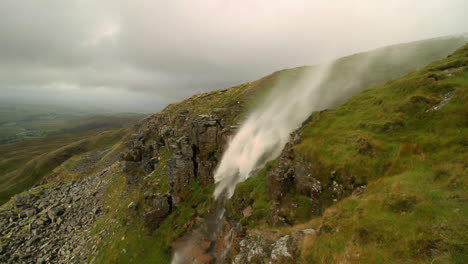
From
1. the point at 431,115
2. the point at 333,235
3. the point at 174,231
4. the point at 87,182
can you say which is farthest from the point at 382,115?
the point at 87,182

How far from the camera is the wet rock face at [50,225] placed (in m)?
40.5

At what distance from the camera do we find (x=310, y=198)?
21.2 metres

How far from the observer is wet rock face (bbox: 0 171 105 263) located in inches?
1594

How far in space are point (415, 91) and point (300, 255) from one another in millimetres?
28504

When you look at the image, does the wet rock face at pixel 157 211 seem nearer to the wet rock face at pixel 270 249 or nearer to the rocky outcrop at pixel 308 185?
the rocky outcrop at pixel 308 185

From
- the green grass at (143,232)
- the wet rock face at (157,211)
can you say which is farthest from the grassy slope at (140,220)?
the wet rock face at (157,211)

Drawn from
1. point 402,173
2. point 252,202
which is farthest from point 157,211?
point 402,173

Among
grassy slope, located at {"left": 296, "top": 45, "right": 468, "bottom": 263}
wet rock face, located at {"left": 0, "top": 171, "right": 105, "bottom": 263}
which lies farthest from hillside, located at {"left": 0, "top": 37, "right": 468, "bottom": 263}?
wet rock face, located at {"left": 0, "top": 171, "right": 105, "bottom": 263}

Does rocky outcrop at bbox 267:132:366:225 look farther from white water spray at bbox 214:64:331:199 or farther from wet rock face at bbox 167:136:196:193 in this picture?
wet rock face at bbox 167:136:196:193

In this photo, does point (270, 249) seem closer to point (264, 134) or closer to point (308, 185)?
point (308, 185)

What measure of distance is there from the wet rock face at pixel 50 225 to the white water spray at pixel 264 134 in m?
30.2

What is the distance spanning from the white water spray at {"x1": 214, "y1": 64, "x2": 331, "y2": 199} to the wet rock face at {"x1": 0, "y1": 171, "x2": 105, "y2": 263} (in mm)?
30231

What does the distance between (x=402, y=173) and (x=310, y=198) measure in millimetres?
8339

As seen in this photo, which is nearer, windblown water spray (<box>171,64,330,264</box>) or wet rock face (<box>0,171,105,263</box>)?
windblown water spray (<box>171,64,330,264</box>)
